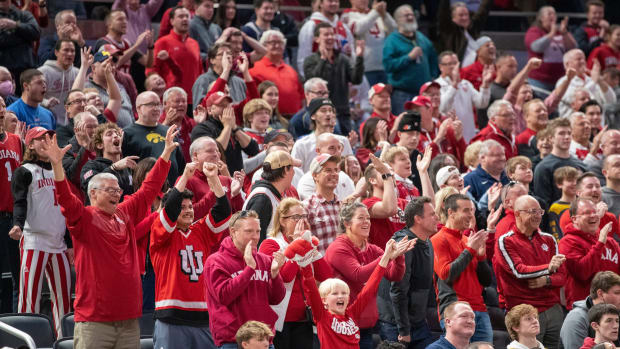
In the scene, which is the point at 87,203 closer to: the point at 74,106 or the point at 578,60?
the point at 74,106

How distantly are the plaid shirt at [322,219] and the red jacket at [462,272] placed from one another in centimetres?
82

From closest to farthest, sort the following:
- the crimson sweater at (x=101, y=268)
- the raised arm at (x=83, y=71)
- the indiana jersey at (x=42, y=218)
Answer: the crimson sweater at (x=101, y=268), the indiana jersey at (x=42, y=218), the raised arm at (x=83, y=71)

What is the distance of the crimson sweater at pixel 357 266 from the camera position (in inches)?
316

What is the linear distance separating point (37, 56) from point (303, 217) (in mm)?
5828

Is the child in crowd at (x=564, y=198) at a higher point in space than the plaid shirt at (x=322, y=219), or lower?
lower

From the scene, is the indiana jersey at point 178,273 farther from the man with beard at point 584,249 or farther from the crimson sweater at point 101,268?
the man with beard at point 584,249

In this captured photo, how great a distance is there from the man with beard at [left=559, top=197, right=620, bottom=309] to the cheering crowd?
19mm


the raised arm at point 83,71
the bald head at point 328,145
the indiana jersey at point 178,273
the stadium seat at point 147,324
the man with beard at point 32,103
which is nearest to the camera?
the indiana jersey at point 178,273

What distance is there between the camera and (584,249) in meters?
9.47

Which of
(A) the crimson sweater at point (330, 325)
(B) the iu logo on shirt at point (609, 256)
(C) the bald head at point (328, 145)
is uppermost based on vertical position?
(C) the bald head at point (328, 145)

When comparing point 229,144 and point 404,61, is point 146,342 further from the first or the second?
point 404,61

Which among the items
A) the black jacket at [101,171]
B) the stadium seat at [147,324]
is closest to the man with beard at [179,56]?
the black jacket at [101,171]

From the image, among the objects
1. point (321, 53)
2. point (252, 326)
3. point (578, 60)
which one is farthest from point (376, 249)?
point (578, 60)

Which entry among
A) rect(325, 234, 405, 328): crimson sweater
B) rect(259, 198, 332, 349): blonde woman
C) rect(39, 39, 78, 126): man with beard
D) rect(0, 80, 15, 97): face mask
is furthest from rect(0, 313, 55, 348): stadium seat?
rect(39, 39, 78, 126): man with beard
